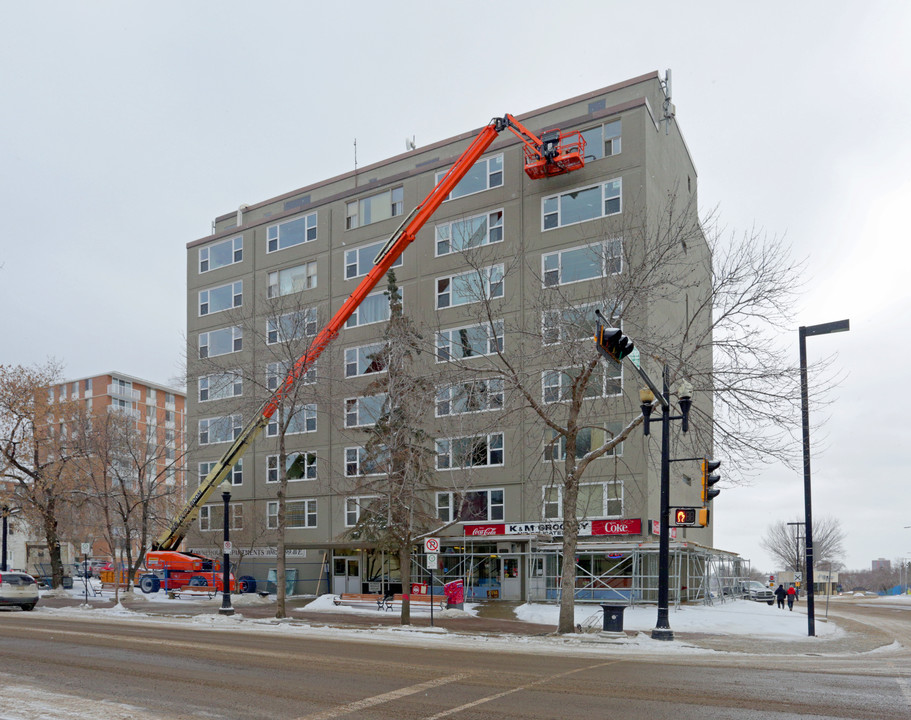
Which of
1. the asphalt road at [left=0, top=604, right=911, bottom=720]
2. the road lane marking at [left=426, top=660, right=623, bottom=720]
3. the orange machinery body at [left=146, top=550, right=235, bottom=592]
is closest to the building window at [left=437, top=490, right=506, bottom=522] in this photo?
the orange machinery body at [left=146, top=550, right=235, bottom=592]

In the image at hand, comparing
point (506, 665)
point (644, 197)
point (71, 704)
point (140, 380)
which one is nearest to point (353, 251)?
point (644, 197)

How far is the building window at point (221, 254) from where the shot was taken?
4972 centimetres

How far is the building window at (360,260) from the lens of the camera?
4341cm

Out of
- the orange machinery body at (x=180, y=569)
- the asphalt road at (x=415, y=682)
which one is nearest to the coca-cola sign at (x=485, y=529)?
the orange machinery body at (x=180, y=569)

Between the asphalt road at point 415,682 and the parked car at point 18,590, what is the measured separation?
13.6 m

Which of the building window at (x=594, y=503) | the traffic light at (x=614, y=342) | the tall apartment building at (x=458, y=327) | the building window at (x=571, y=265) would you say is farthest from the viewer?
the building window at (x=571, y=265)

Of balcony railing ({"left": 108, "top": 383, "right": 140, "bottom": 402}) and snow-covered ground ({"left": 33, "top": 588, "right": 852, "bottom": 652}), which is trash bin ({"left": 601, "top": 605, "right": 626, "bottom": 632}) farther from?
balcony railing ({"left": 108, "top": 383, "right": 140, "bottom": 402})

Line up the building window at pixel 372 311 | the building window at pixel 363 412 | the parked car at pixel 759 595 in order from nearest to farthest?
the building window at pixel 363 412 < the building window at pixel 372 311 < the parked car at pixel 759 595

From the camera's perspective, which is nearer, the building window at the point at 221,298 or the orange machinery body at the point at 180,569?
the orange machinery body at the point at 180,569

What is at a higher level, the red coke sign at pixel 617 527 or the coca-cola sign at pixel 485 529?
the red coke sign at pixel 617 527

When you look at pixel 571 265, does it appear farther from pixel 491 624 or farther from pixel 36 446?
pixel 36 446

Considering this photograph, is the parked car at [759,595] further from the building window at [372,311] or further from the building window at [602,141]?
the building window at [602,141]

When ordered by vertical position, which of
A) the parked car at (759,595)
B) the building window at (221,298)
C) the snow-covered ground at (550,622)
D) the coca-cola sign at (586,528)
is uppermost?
the building window at (221,298)

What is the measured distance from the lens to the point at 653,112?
36969 mm
